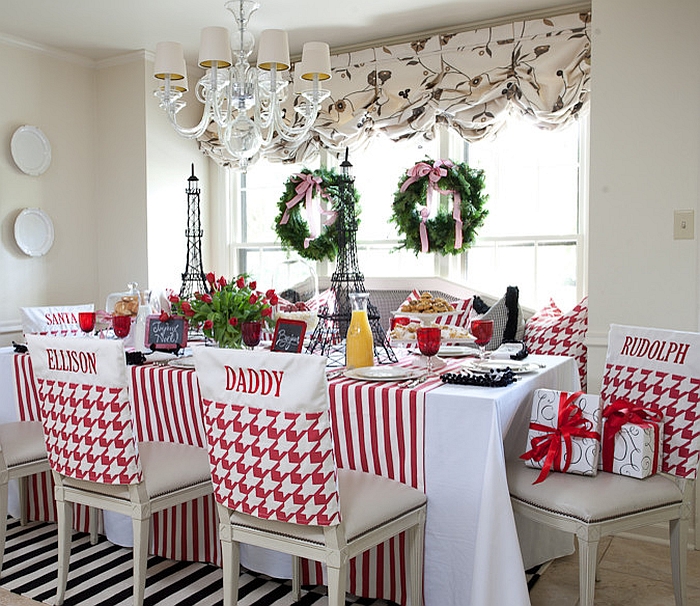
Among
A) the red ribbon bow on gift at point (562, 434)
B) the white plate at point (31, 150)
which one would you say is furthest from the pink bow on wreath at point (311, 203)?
the red ribbon bow on gift at point (562, 434)

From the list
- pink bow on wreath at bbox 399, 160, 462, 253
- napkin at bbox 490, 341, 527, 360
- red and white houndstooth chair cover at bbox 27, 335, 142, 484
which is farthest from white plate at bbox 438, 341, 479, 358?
pink bow on wreath at bbox 399, 160, 462, 253

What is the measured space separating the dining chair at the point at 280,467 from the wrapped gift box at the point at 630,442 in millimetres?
682

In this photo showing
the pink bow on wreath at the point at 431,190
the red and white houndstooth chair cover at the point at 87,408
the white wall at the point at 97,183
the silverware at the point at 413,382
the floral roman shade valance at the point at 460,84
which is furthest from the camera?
the white wall at the point at 97,183

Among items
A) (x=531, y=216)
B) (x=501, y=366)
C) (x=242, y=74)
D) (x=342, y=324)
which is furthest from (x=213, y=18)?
(x=501, y=366)

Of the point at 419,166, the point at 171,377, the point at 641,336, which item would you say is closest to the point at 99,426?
the point at 171,377

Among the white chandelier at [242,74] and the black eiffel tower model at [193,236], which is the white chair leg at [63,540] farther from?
the black eiffel tower model at [193,236]

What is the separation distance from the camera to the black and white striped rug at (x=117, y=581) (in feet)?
7.61

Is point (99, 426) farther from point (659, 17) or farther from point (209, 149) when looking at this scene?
point (209, 149)

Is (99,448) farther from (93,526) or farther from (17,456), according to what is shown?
(93,526)

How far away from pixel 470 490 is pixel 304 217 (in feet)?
10.8

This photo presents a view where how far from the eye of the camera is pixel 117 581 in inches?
96.7

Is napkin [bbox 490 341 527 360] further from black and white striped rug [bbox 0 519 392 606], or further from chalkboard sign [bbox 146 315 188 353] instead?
chalkboard sign [bbox 146 315 188 353]

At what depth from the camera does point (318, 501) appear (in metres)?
1.69

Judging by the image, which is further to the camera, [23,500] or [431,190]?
[431,190]
